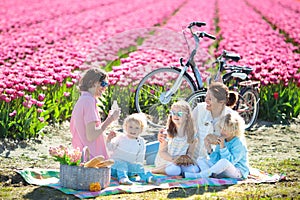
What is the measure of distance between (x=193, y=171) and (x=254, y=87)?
7.92ft

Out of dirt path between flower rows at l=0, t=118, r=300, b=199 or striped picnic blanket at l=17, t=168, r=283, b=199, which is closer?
striped picnic blanket at l=17, t=168, r=283, b=199

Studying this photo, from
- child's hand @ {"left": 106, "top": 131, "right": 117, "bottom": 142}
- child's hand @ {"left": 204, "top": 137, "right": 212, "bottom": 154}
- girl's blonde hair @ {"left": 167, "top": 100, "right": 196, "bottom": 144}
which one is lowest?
child's hand @ {"left": 204, "top": 137, "right": 212, "bottom": 154}

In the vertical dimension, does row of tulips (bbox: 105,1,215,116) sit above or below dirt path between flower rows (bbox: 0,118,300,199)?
above

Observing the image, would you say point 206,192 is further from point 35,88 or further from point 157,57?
point 157,57

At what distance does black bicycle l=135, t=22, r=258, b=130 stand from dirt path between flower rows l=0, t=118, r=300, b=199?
273 millimetres

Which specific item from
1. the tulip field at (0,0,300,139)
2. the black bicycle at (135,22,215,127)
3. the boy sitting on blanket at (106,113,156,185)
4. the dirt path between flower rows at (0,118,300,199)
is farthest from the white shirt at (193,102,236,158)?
the tulip field at (0,0,300,139)

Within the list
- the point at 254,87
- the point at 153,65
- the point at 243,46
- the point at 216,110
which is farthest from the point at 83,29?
the point at 216,110

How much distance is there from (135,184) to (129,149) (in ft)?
1.11

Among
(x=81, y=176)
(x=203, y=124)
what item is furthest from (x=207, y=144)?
(x=81, y=176)

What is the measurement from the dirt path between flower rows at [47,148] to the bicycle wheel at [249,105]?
0.13 meters

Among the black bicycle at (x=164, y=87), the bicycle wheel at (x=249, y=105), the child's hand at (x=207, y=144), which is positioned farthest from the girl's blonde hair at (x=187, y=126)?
the bicycle wheel at (x=249, y=105)

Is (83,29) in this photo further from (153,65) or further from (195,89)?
(195,89)

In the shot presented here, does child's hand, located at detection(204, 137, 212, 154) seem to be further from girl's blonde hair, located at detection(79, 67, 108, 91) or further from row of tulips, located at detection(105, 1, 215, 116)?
row of tulips, located at detection(105, 1, 215, 116)

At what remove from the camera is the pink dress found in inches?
222
